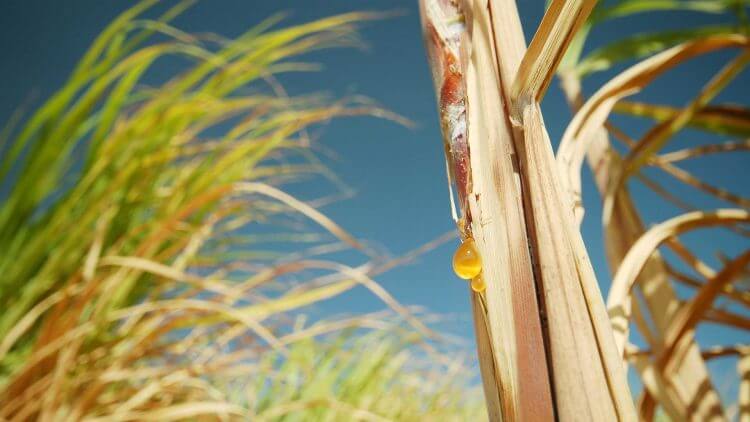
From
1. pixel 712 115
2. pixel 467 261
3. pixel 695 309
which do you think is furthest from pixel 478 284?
pixel 712 115

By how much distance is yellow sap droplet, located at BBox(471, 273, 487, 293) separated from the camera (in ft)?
0.37

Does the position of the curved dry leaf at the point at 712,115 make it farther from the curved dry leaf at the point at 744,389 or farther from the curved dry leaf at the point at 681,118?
the curved dry leaf at the point at 744,389

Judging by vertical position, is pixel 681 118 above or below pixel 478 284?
above

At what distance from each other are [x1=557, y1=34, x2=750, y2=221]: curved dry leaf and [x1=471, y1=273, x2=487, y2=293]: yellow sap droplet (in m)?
0.04

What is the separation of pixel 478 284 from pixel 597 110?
0.10m

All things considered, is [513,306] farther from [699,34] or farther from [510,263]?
[699,34]

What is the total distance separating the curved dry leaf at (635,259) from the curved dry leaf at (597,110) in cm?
4

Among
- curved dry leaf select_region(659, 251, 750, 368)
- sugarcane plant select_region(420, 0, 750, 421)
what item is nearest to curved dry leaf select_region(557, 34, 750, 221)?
sugarcane plant select_region(420, 0, 750, 421)

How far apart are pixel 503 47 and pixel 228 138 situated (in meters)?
0.50

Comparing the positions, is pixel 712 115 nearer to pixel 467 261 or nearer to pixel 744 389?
pixel 744 389

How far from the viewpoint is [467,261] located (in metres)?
0.11

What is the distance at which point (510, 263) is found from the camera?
0.10 meters

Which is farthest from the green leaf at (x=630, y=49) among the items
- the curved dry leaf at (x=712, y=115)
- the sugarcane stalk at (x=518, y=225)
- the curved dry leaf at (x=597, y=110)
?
the sugarcane stalk at (x=518, y=225)

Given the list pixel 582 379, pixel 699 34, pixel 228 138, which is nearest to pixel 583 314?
pixel 582 379
